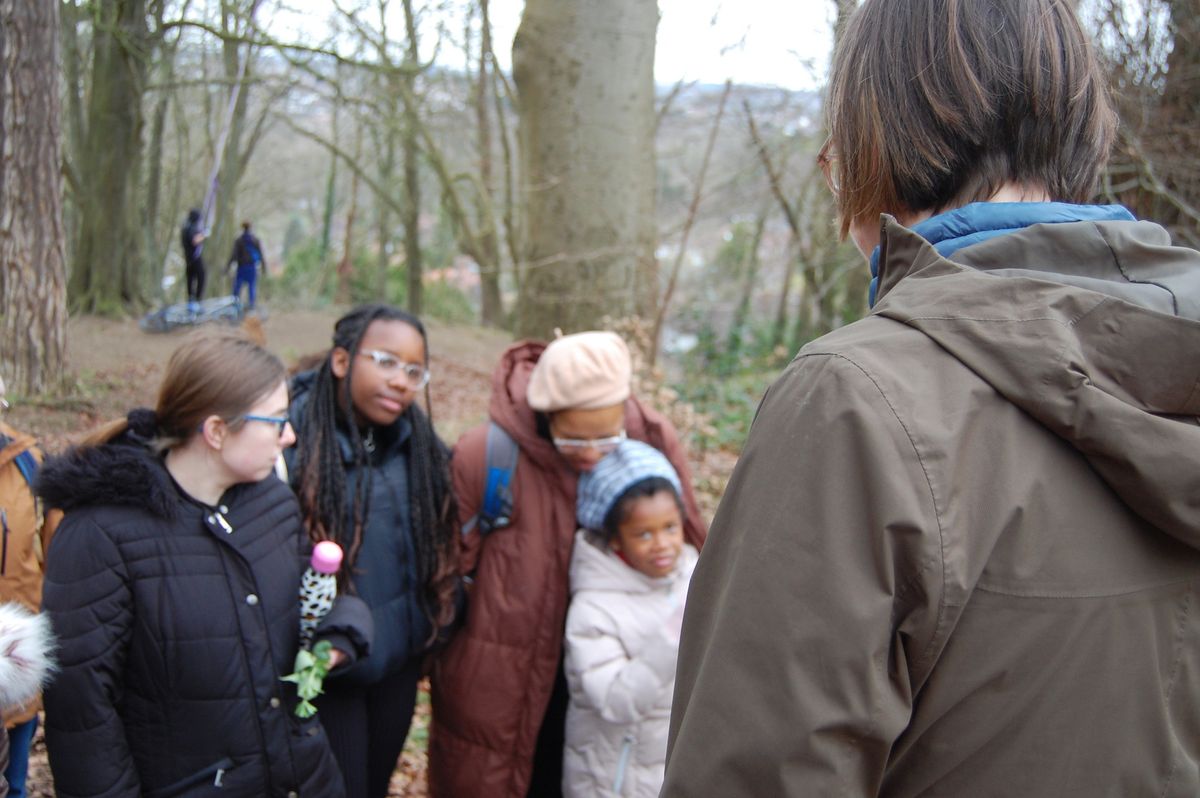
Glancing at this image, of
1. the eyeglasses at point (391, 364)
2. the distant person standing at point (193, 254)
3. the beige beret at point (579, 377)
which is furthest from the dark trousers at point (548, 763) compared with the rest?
the distant person standing at point (193, 254)

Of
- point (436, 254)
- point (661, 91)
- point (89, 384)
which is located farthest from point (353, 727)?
point (436, 254)

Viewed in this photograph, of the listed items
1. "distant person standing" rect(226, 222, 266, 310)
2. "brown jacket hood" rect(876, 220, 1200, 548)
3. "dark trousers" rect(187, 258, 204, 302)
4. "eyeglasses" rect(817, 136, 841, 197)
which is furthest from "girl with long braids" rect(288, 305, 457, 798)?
"dark trousers" rect(187, 258, 204, 302)

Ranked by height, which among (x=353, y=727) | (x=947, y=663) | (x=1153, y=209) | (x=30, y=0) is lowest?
(x=353, y=727)

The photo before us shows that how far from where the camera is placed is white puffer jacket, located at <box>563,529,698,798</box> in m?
2.65

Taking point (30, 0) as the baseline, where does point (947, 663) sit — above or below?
below

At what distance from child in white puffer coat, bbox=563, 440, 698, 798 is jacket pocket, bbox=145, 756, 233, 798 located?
0.98m

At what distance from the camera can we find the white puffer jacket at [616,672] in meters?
2.65

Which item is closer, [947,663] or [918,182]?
[947,663]

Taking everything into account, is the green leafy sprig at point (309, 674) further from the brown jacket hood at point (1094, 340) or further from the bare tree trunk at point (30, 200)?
the bare tree trunk at point (30, 200)

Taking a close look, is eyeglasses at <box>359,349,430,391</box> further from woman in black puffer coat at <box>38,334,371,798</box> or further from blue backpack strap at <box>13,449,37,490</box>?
blue backpack strap at <box>13,449,37,490</box>

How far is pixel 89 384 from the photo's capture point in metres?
8.01

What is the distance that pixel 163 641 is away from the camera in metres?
2.16

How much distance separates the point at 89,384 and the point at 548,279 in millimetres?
5196

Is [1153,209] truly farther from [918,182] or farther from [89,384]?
[89,384]
